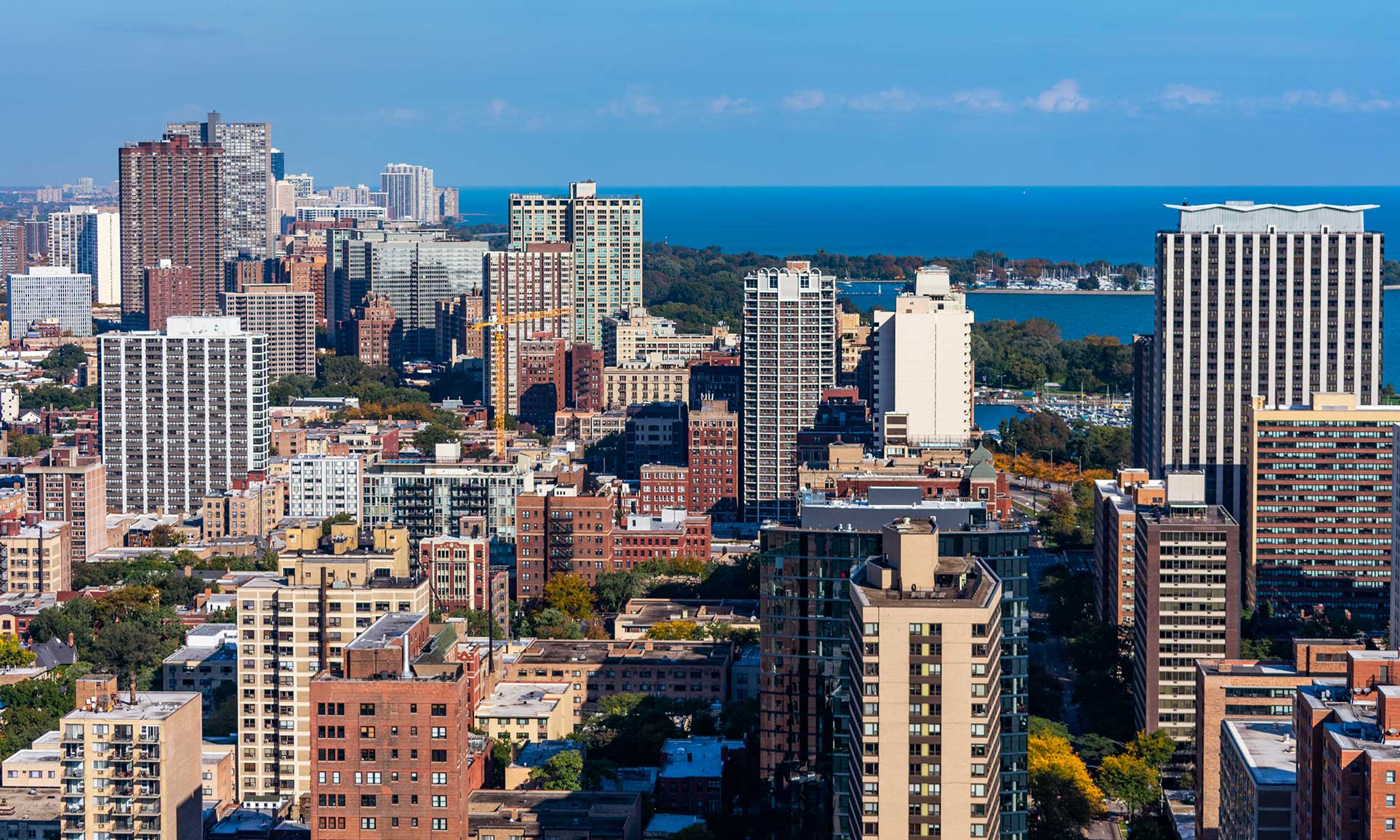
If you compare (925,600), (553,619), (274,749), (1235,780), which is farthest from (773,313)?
(925,600)

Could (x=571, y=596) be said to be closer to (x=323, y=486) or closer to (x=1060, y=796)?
(x=323, y=486)

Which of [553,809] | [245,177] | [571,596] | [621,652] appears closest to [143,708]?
[553,809]

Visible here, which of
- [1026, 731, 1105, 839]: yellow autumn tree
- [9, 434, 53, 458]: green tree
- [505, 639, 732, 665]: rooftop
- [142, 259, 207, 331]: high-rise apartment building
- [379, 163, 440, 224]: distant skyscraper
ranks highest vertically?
[379, 163, 440, 224]: distant skyscraper

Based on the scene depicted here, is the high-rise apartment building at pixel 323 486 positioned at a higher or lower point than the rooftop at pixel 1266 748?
higher

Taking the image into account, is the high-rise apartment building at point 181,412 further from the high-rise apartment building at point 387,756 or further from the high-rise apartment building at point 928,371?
the high-rise apartment building at point 387,756

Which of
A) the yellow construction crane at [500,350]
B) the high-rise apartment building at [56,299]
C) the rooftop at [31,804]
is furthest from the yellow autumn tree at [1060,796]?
the high-rise apartment building at [56,299]

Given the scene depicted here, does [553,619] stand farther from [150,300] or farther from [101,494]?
[150,300]

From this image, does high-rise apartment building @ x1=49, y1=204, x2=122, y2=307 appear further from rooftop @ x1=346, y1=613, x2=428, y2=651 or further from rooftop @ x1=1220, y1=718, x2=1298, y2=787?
rooftop @ x1=1220, y1=718, x2=1298, y2=787

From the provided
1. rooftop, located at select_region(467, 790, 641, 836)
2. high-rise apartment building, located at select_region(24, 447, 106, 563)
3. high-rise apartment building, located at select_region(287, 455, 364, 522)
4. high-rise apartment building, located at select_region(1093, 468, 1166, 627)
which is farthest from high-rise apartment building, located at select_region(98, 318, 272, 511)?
rooftop, located at select_region(467, 790, 641, 836)
